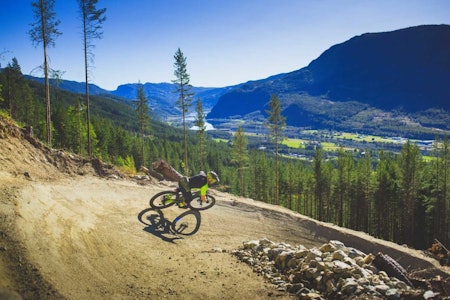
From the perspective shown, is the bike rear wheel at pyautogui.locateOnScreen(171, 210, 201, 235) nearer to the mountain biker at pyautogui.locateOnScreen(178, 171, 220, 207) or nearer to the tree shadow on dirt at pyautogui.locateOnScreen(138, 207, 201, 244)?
the tree shadow on dirt at pyautogui.locateOnScreen(138, 207, 201, 244)

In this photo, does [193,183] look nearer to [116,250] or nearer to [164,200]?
[164,200]

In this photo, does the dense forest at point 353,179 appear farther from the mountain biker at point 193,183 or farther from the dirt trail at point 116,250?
the dirt trail at point 116,250

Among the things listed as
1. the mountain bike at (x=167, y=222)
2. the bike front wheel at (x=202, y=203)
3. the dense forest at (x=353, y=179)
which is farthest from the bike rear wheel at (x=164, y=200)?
the dense forest at (x=353, y=179)

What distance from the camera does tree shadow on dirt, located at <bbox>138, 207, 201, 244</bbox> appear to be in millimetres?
12516

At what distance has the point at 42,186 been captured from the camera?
38.4ft

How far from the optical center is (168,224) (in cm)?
1348

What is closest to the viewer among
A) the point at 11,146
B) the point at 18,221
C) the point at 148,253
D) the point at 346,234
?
the point at 18,221

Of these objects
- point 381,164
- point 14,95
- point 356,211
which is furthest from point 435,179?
point 14,95

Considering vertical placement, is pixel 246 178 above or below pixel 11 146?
below

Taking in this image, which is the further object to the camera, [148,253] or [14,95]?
[14,95]

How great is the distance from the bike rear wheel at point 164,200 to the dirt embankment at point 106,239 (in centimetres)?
52

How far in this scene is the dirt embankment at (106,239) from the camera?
7695 millimetres

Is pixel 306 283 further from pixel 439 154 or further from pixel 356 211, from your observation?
pixel 356 211

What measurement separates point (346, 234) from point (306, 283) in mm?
10540
